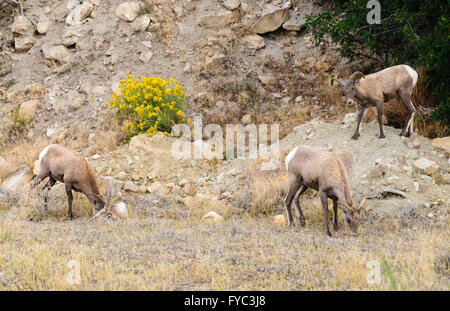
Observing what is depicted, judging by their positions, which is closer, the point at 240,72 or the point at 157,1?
→ the point at 240,72

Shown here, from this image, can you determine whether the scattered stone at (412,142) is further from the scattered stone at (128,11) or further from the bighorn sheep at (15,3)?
the bighorn sheep at (15,3)

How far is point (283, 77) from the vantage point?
48.0 feet

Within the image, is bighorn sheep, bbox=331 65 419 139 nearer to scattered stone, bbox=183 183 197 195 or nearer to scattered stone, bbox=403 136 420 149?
scattered stone, bbox=403 136 420 149

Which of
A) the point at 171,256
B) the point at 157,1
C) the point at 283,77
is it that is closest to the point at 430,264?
the point at 171,256

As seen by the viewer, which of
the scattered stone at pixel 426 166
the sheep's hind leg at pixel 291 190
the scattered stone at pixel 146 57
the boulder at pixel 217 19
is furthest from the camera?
the boulder at pixel 217 19

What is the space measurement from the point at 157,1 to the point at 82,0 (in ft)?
8.44

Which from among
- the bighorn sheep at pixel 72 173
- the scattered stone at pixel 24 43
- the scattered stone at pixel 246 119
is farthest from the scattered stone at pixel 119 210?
the scattered stone at pixel 24 43

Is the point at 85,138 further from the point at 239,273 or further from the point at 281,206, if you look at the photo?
the point at 239,273

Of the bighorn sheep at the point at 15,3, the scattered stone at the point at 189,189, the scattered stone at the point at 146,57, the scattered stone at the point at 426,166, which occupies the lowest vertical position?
the scattered stone at the point at 189,189

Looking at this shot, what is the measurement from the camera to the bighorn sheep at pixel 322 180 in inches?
306

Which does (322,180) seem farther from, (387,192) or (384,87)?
(384,87)

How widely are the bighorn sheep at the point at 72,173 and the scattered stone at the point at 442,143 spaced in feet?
22.0

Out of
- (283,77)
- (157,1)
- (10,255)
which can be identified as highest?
(157,1)

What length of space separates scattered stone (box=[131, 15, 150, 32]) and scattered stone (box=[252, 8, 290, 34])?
3.42m
